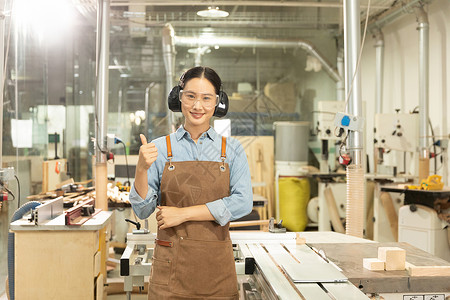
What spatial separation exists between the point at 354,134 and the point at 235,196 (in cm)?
171

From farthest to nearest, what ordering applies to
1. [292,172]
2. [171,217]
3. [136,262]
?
[292,172] → [136,262] → [171,217]

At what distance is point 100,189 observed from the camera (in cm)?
384

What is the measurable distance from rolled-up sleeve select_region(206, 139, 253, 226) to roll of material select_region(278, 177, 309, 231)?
501 centimetres

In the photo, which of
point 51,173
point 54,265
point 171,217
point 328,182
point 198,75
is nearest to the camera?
point 171,217

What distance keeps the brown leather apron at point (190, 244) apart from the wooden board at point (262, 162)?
5.18 m

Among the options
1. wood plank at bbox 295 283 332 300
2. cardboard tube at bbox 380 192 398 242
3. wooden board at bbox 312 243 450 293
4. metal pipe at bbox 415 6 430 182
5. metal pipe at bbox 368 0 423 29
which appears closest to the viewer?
wood plank at bbox 295 283 332 300

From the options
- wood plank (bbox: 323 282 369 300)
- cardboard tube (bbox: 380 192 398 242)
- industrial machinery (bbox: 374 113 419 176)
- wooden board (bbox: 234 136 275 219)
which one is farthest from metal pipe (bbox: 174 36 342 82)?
wood plank (bbox: 323 282 369 300)

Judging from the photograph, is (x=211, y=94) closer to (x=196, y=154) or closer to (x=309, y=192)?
(x=196, y=154)

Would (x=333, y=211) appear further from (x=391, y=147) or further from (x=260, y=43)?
(x=260, y=43)

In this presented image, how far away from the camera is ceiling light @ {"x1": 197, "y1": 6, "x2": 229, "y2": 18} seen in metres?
6.65

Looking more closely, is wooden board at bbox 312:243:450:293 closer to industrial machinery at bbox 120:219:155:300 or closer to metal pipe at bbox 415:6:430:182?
industrial machinery at bbox 120:219:155:300

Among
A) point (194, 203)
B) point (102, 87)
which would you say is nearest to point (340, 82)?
point (102, 87)

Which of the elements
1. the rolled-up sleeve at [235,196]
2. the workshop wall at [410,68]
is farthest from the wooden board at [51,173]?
the workshop wall at [410,68]

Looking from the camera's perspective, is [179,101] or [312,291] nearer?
[312,291]
